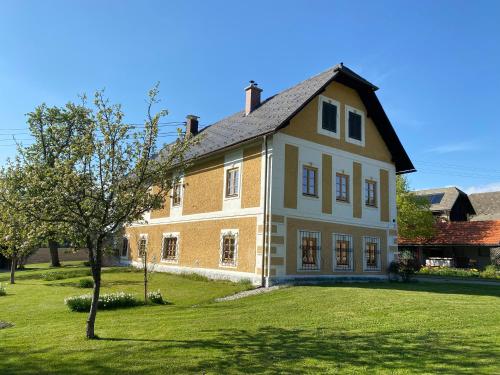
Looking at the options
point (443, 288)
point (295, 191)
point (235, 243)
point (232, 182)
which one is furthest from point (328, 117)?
point (443, 288)

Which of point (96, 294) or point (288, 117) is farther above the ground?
point (288, 117)

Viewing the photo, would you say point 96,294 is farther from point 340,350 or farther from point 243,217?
point 243,217

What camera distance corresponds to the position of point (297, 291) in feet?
46.9

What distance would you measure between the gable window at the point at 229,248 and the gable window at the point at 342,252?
453 centimetres

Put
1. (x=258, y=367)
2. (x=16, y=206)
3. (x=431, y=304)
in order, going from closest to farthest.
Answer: (x=258, y=367) < (x=16, y=206) < (x=431, y=304)

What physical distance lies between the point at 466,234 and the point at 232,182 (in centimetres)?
2253

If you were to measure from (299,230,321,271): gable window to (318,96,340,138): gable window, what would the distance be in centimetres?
484

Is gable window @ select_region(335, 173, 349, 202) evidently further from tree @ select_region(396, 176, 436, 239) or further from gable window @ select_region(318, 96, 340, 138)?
tree @ select_region(396, 176, 436, 239)

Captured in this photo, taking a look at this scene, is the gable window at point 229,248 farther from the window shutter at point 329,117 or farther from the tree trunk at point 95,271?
the tree trunk at point 95,271

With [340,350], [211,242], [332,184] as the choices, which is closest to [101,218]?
[340,350]

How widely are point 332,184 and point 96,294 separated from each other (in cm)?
1284

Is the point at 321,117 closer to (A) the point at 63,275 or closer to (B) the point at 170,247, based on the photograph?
(B) the point at 170,247

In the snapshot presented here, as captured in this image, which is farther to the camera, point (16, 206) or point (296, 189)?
point (296, 189)

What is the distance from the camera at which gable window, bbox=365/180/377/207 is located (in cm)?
2078
